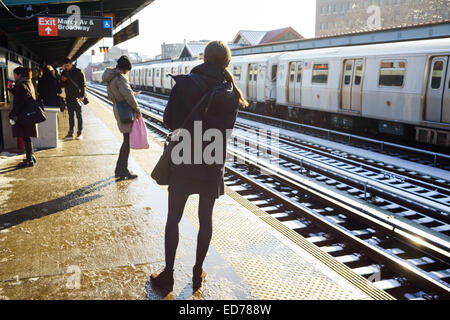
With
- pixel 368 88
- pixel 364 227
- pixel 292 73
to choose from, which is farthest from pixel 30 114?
pixel 292 73

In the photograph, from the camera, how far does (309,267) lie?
3.68m

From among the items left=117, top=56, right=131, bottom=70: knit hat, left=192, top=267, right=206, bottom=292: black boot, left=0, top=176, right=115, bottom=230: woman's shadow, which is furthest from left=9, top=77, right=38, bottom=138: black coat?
left=192, top=267, right=206, bottom=292: black boot

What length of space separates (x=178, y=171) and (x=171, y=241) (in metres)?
0.55

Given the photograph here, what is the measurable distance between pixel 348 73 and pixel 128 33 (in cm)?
902

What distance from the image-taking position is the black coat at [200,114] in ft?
9.51

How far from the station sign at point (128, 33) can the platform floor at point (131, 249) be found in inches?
433

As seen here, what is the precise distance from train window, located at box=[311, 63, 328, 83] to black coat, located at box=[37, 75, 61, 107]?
916cm

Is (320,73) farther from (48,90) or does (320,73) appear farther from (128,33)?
(48,90)

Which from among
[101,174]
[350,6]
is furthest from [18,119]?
[350,6]

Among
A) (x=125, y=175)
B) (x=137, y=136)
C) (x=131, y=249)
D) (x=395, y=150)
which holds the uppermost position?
(x=137, y=136)

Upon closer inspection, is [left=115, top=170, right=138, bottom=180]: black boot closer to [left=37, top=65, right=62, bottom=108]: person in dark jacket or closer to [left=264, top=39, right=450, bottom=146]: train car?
[left=37, top=65, right=62, bottom=108]: person in dark jacket

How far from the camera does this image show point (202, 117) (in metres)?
2.92

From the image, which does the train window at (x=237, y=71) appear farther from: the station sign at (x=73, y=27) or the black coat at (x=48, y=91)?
the black coat at (x=48, y=91)

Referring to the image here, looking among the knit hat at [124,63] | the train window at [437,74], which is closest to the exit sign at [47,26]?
the knit hat at [124,63]
